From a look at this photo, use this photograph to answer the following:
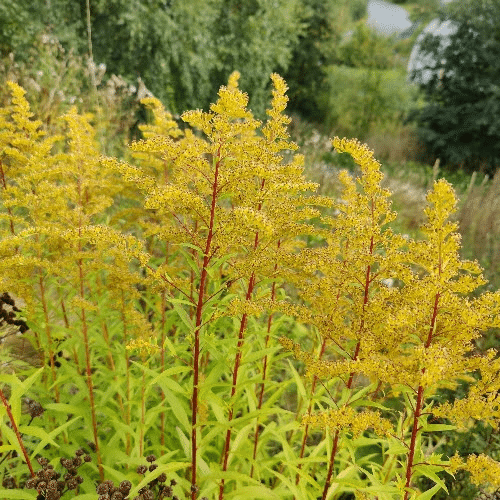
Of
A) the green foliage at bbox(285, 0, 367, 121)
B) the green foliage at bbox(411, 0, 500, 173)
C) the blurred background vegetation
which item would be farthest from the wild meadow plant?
the green foliage at bbox(285, 0, 367, 121)

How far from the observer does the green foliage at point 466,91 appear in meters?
16.6

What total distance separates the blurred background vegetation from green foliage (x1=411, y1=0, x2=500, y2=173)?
0.14ft

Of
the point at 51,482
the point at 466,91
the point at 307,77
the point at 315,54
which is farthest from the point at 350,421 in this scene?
the point at 307,77

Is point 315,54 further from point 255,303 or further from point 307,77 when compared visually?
point 255,303

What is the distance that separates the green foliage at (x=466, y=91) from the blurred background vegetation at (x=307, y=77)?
0.14 feet

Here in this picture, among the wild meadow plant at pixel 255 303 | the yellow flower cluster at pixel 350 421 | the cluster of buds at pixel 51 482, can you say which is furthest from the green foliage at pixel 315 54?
the yellow flower cluster at pixel 350 421

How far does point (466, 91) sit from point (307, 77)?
6985 mm

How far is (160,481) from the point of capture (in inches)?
92.3

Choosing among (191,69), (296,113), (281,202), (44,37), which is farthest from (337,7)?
(281,202)

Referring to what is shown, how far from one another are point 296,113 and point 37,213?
65.2 ft

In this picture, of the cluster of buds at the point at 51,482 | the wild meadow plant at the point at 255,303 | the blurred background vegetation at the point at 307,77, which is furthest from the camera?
the blurred background vegetation at the point at 307,77

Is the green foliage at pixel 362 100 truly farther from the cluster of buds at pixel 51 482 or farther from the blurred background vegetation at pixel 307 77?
the cluster of buds at pixel 51 482

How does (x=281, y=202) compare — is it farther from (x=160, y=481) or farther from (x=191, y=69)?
(x=191, y=69)

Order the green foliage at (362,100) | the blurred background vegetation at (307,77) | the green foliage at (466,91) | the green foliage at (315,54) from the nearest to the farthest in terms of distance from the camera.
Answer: the blurred background vegetation at (307,77) < the green foliage at (466,91) < the green foliage at (315,54) < the green foliage at (362,100)
